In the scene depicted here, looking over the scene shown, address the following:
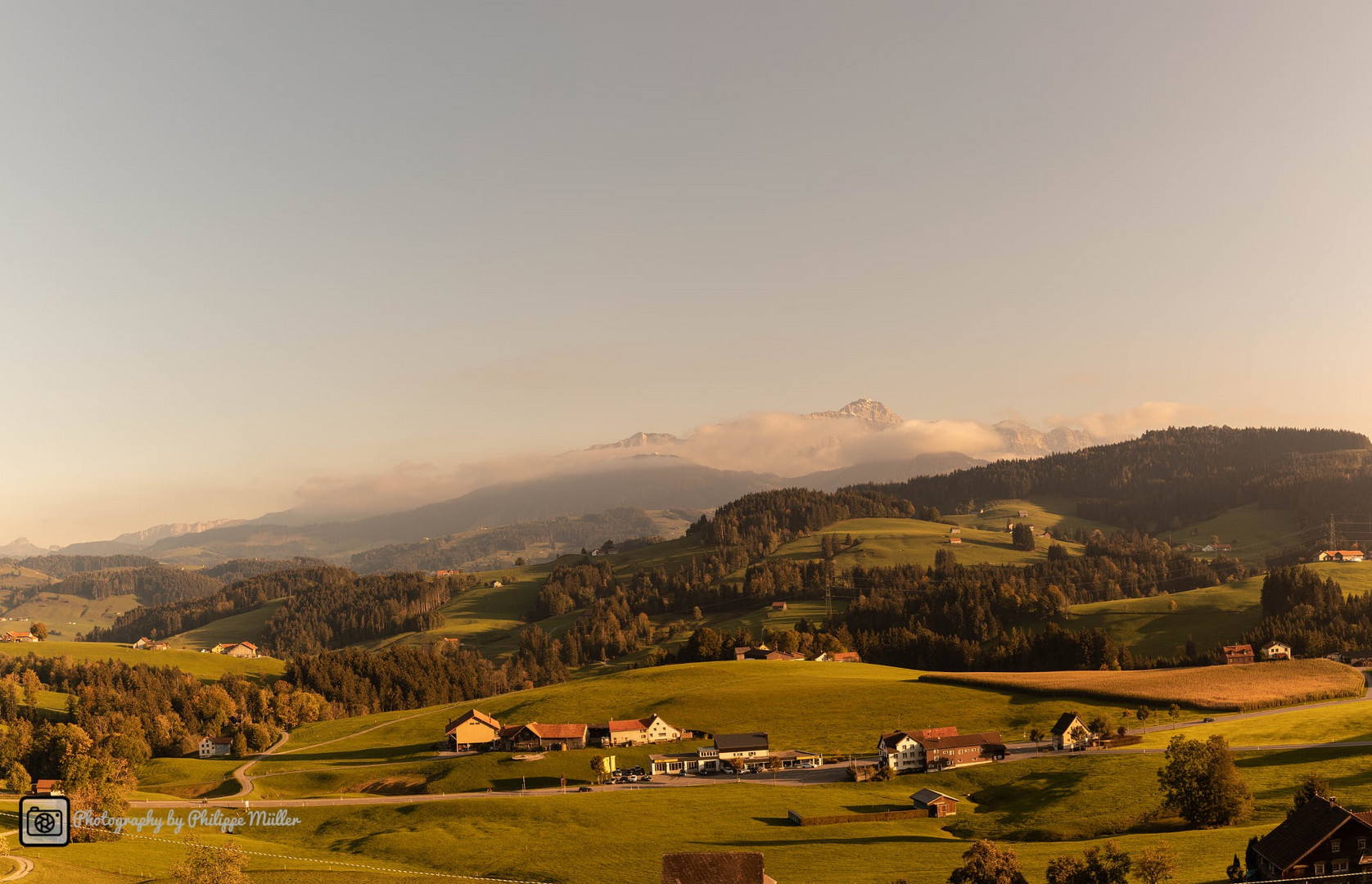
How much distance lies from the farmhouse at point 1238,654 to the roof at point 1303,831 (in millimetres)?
127529

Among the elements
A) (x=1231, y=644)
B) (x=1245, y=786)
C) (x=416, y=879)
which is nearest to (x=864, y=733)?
(x=1245, y=786)

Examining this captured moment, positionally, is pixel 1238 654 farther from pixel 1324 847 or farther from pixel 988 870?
pixel 988 870

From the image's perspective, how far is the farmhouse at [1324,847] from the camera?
191ft

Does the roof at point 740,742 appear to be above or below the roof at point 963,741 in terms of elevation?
below

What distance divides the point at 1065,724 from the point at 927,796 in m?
33.8

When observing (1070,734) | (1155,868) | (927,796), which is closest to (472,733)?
(927,796)

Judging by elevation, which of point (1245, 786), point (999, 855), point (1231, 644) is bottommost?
point (1231, 644)

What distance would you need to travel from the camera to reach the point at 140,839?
3492 inches

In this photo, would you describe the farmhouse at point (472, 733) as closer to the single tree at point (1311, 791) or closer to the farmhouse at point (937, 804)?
the farmhouse at point (937, 804)

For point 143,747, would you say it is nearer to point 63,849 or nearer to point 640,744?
point 63,849

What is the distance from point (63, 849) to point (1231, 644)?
206 m

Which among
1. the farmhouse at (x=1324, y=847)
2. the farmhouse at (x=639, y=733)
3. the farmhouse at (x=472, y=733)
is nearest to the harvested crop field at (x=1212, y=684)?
the farmhouse at (x=639, y=733)

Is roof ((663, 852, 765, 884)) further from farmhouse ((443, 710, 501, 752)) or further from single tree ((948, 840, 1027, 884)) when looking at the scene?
farmhouse ((443, 710, 501, 752))

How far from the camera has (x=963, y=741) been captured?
11012 centimetres
